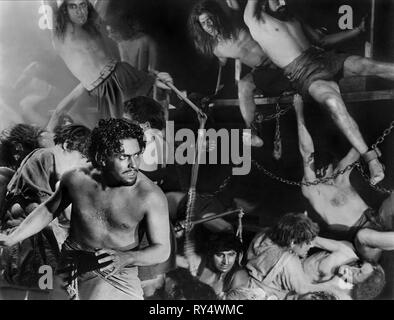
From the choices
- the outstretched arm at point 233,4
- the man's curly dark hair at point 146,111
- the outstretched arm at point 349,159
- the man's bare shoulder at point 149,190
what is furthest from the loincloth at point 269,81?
the man's bare shoulder at point 149,190

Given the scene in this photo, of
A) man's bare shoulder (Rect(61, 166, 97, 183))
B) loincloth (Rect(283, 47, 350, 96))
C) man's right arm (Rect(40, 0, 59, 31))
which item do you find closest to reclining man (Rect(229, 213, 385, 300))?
loincloth (Rect(283, 47, 350, 96))

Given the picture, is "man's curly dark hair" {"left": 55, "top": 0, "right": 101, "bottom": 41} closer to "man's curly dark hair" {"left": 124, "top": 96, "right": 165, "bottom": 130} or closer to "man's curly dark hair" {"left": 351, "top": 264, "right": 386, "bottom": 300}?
"man's curly dark hair" {"left": 124, "top": 96, "right": 165, "bottom": 130}

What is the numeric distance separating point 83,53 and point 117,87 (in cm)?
32

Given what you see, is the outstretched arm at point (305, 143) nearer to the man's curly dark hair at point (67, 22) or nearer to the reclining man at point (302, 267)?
the reclining man at point (302, 267)

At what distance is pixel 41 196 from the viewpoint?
3.28 metres

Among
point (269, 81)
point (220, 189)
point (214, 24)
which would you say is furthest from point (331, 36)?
point (220, 189)

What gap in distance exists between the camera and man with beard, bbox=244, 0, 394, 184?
116 inches

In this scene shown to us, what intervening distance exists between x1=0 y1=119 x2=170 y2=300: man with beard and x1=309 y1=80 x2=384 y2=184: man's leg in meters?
1.09

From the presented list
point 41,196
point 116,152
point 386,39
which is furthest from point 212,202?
point 386,39

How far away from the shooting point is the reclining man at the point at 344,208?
9.70ft

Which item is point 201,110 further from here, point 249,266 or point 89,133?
point 249,266

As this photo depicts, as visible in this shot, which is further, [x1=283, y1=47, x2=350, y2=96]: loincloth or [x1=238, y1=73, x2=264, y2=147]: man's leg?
[x1=238, y1=73, x2=264, y2=147]: man's leg

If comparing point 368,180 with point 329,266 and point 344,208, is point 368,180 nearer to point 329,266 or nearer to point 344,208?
point 344,208

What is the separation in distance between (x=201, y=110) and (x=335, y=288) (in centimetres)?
130
